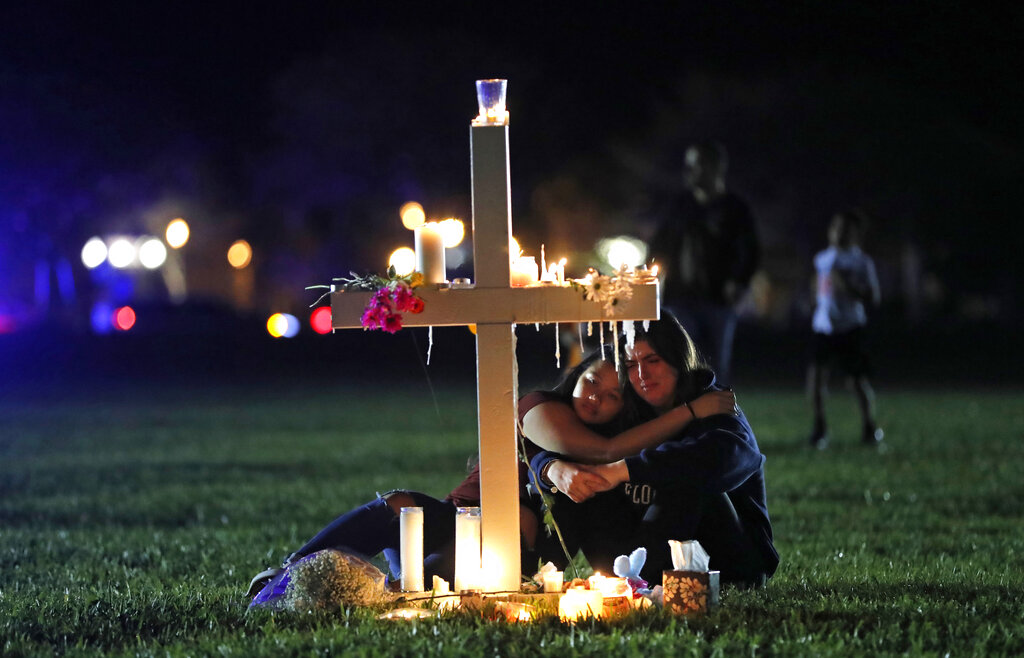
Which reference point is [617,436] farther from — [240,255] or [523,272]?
[240,255]

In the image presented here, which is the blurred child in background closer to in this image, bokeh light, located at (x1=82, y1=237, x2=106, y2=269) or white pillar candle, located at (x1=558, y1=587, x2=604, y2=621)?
white pillar candle, located at (x1=558, y1=587, x2=604, y2=621)

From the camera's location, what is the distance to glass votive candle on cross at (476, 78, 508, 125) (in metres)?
5.95

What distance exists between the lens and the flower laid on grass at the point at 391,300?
5.83 meters

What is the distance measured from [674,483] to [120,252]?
48.7m

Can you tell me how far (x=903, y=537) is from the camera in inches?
347

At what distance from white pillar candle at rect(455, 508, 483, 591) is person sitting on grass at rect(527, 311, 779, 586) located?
36cm

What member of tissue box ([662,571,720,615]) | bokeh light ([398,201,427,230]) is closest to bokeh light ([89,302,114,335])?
bokeh light ([398,201,427,230])

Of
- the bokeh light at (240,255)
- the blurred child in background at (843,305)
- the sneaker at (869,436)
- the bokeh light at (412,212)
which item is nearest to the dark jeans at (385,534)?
the blurred child in background at (843,305)

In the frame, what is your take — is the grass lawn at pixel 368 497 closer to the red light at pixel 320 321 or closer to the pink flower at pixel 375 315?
the pink flower at pixel 375 315

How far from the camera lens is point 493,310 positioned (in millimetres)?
5949

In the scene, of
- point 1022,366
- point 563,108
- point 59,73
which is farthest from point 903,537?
point 563,108

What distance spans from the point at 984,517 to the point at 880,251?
136ft

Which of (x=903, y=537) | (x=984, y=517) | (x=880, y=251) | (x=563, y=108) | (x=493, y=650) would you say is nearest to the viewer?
(x=493, y=650)

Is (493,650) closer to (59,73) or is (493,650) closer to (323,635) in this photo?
(323,635)
